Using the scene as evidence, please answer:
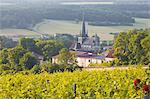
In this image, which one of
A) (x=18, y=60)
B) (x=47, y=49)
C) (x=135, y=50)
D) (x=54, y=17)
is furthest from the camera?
(x=54, y=17)

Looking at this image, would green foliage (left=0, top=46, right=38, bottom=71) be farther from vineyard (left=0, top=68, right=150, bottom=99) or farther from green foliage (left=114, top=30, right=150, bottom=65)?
vineyard (left=0, top=68, right=150, bottom=99)

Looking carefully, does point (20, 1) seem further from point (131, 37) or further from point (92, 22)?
point (131, 37)

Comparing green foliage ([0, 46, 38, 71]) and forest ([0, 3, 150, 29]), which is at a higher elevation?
green foliage ([0, 46, 38, 71])

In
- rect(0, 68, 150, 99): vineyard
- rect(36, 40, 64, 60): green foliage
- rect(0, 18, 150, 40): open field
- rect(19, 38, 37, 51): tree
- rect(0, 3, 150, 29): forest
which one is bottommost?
rect(0, 18, 150, 40): open field

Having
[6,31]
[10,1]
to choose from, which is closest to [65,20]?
[6,31]

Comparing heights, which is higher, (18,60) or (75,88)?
(75,88)

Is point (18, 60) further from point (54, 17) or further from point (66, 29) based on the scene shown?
point (54, 17)

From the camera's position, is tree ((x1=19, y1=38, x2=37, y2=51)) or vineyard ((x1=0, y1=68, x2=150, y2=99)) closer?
vineyard ((x1=0, y1=68, x2=150, y2=99))

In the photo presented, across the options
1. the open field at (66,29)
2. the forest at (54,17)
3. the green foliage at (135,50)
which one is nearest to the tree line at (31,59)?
the green foliage at (135,50)

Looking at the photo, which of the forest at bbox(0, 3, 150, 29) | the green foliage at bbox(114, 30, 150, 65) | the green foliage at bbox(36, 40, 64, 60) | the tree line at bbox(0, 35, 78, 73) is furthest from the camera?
the forest at bbox(0, 3, 150, 29)

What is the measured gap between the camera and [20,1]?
6663 inches

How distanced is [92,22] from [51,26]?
11650mm

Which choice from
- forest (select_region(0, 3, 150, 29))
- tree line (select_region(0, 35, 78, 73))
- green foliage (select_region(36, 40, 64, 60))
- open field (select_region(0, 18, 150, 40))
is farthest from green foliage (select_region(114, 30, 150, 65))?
forest (select_region(0, 3, 150, 29))

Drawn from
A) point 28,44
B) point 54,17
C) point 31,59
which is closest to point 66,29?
point 54,17
